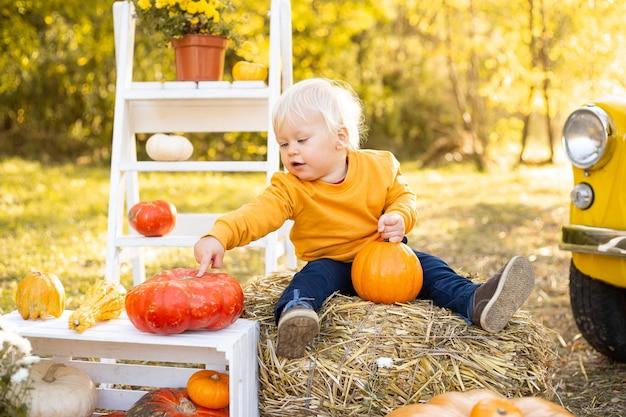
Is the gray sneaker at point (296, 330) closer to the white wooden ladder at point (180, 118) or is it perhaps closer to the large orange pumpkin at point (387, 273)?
the large orange pumpkin at point (387, 273)

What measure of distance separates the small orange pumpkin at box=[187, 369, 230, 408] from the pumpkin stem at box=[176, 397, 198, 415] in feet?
0.07

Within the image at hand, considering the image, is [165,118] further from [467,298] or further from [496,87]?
[496,87]

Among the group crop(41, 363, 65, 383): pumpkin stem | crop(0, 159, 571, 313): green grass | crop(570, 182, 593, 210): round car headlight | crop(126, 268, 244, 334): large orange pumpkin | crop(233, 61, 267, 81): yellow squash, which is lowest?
crop(0, 159, 571, 313): green grass

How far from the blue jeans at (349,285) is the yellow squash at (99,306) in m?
0.60

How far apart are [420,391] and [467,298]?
1.46 ft

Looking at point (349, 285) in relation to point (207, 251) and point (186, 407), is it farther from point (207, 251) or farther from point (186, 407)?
point (186, 407)

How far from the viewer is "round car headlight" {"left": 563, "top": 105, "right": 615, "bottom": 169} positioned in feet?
10.5

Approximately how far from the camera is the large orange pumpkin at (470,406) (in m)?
2.07

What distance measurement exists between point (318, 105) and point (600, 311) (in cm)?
177

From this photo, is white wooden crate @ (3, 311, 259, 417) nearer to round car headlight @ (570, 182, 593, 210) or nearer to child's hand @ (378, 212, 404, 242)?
child's hand @ (378, 212, 404, 242)

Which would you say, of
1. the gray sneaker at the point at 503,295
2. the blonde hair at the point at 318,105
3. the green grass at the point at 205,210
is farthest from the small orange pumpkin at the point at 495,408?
the green grass at the point at 205,210

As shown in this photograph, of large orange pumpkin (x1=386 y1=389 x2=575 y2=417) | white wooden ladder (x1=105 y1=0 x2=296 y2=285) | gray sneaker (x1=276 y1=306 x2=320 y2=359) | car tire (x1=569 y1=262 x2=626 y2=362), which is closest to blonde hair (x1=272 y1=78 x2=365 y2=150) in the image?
white wooden ladder (x1=105 y1=0 x2=296 y2=285)

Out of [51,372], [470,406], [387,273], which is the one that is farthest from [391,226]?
[51,372]

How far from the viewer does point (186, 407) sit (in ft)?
8.23
